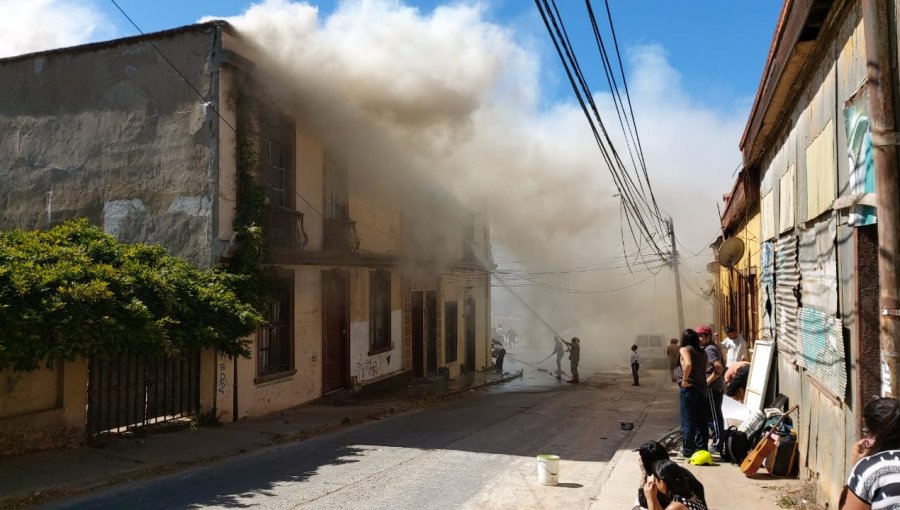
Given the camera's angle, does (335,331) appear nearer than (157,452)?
No

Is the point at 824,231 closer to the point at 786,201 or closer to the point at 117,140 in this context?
the point at 786,201

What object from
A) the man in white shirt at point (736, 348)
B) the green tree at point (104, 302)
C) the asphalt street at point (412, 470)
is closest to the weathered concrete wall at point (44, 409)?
the green tree at point (104, 302)

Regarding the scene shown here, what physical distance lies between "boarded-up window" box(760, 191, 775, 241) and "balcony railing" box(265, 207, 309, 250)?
8.20m

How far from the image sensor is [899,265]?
363 centimetres

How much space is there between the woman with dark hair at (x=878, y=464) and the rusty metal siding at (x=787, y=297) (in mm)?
3760

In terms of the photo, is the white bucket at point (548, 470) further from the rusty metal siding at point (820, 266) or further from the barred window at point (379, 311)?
the barred window at point (379, 311)

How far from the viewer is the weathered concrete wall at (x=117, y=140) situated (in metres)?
11.8

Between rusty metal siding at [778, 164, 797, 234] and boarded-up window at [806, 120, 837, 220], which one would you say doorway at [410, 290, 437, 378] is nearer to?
rusty metal siding at [778, 164, 797, 234]

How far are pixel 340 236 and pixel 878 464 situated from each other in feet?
43.0

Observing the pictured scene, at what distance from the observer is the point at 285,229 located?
1300 centimetres

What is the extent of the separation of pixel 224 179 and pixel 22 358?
4.93 metres

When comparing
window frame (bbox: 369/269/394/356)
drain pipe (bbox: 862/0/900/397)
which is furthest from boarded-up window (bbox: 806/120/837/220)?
window frame (bbox: 369/269/394/356)

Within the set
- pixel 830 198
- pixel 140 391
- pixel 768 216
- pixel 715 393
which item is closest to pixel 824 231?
pixel 830 198

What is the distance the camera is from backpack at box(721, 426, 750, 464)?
6.99 m
